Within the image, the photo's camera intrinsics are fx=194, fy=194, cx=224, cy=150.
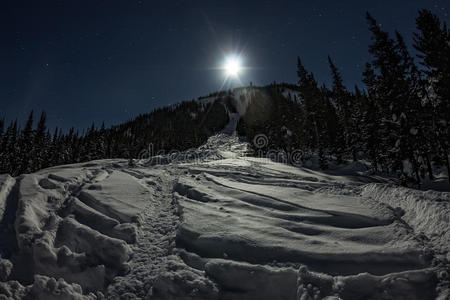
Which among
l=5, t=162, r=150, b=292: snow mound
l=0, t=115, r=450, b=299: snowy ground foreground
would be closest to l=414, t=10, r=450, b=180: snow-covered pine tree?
l=0, t=115, r=450, b=299: snowy ground foreground

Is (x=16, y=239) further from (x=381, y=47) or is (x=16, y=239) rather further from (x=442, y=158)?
(x=442, y=158)

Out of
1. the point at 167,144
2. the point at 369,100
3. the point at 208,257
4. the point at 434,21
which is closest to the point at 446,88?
the point at 434,21

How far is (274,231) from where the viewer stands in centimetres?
549

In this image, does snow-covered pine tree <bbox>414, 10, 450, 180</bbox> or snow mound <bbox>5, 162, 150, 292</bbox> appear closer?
snow mound <bbox>5, 162, 150, 292</bbox>

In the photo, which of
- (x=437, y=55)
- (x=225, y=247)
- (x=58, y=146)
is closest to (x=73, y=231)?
(x=225, y=247)

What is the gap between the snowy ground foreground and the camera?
148 inches

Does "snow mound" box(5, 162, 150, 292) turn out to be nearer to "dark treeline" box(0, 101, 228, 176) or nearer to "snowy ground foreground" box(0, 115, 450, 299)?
"snowy ground foreground" box(0, 115, 450, 299)

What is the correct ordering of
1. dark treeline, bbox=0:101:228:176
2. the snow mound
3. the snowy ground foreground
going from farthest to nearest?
dark treeline, bbox=0:101:228:176, the snow mound, the snowy ground foreground

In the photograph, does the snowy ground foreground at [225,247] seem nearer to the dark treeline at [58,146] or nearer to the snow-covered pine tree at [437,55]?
the snow-covered pine tree at [437,55]

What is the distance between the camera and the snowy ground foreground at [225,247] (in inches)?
148

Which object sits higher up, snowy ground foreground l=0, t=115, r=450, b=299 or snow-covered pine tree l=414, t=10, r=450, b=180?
snow-covered pine tree l=414, t=10, r=450, b=180

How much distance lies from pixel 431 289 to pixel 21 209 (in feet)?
32.3

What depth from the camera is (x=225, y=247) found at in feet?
16.4

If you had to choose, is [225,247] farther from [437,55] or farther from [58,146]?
[58,146]
